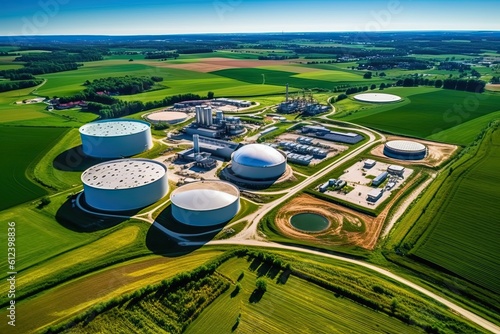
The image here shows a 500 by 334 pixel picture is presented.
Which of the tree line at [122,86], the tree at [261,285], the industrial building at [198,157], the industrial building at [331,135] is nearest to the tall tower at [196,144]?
the industrial building at [198,157]

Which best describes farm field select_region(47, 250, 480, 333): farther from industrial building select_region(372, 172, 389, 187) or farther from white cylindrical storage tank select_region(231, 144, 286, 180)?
white cylindrical storage tank select_region(231, 144, 286, 180)

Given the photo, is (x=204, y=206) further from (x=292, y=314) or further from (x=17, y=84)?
(x=17, y=84)

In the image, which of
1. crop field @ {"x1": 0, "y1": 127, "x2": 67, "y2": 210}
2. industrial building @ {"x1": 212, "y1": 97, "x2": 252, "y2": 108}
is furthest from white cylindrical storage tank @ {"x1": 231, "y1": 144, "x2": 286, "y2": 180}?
industrial building @ {"x1": 212, "y1": 97, "x2": 252, "y2": 108}

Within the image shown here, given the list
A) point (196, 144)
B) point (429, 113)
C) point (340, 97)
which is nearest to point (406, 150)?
point (429, 113)

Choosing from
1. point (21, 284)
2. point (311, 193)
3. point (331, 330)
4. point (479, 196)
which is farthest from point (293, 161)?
point (21, 284)

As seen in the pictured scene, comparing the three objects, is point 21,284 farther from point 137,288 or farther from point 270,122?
point 270,122

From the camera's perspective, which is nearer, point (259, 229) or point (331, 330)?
point (331, 330)
